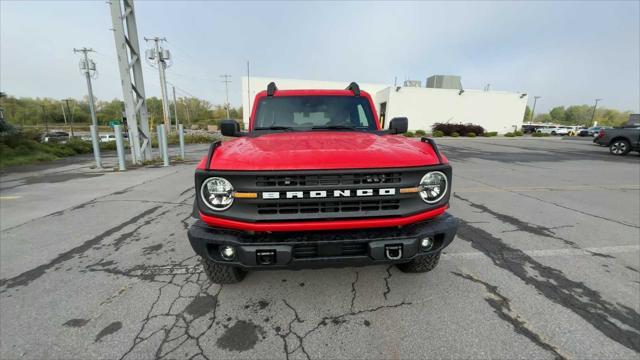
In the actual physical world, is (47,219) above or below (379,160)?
below

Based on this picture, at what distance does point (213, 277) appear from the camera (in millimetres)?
2361

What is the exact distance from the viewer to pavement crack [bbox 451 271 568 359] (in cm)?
184

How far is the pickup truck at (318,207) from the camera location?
1799 millimetres

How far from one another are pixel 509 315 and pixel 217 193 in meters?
2.45

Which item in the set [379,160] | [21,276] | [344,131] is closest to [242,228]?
[379,160]

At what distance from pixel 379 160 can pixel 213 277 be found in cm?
175

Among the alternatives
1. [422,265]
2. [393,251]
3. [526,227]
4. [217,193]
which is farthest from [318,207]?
[526,227]

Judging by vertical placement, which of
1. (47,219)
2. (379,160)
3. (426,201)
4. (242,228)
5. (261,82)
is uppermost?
(261,82)

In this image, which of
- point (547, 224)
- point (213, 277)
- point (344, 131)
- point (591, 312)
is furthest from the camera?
point (547, 224)

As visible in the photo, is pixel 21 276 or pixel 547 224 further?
pixel 547 224

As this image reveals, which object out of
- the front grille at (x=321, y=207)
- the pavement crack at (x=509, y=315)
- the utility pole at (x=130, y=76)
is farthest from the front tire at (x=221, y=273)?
the utility pole at (x=130, y=76)

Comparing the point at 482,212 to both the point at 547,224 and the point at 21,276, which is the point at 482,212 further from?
the point at 21,276

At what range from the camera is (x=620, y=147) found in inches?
515

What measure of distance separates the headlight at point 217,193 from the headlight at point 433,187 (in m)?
1.41
